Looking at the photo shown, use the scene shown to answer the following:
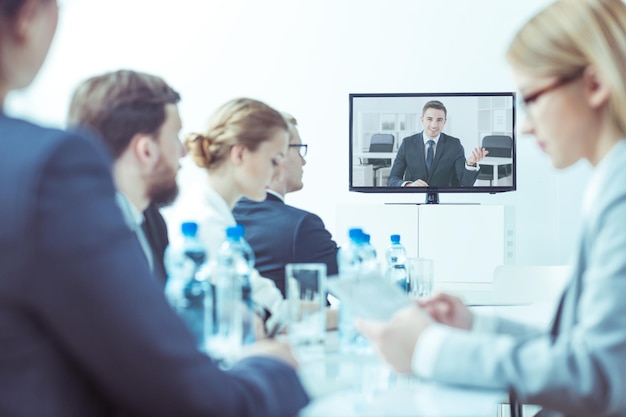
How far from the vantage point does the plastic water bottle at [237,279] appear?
1661mm

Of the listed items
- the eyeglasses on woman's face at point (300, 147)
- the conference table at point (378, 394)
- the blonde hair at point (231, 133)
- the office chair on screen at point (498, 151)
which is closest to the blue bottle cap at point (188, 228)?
the conference table at point (378, 394)

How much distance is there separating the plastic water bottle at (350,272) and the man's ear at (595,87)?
557 millimetres

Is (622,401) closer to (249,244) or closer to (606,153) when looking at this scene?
(606,153)

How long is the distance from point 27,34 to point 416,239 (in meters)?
4.38

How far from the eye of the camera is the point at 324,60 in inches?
225

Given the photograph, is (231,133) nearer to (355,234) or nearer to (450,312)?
(355,234)

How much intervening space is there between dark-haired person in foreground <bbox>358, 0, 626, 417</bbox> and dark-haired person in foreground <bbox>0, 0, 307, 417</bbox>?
1.39ft

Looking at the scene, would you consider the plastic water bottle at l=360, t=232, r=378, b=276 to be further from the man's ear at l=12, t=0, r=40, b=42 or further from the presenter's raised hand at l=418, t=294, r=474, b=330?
the man's ear at l=12, t=0, r=40, b=42

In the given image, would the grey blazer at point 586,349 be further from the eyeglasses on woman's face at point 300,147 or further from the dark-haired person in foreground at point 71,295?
the eyeglasses on woman's face at point 300,147

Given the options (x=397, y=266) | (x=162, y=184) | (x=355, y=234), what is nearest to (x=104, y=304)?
(x=162, y=184)

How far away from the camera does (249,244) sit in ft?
9.32

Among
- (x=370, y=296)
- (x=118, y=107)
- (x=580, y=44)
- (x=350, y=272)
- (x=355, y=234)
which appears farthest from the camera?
(x=350, y=272)

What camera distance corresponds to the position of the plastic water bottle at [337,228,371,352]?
1911 millimetres

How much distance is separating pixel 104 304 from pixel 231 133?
1.80m
